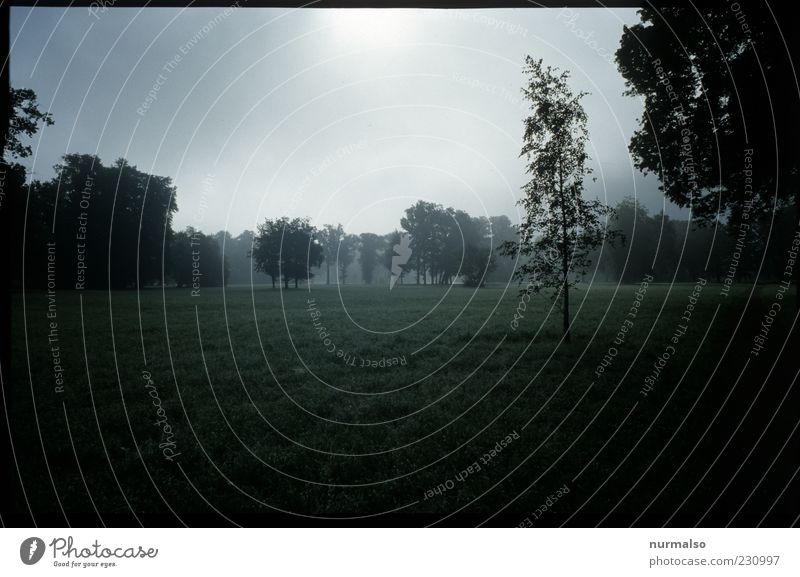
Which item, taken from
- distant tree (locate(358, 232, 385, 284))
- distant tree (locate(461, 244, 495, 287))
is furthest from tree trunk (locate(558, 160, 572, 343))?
distant tree (locate(358, 232, 385, 284))

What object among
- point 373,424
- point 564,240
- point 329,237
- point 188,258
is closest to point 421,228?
point 329,237

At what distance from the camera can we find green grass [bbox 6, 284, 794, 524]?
5.60 meters

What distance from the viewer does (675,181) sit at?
1155cm

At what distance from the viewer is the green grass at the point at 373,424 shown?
5.60m

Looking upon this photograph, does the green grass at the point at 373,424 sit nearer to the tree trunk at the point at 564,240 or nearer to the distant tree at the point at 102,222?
the tree trunk at the point at 564,240

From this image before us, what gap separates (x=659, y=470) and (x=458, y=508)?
326 centimetres

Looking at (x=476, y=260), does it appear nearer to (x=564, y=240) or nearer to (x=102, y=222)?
(x=564, y=240)

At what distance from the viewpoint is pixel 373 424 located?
24.0ft

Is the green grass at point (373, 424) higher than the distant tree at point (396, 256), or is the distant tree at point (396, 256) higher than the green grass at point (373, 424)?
the distant tree at point (396, 256)

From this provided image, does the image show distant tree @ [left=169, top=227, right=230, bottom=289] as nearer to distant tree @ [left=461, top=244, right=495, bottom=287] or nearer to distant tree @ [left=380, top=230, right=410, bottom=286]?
distant tree @ [left=380, top=230, right=410, bottom=286]

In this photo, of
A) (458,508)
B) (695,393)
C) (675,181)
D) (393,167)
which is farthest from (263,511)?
(675,181)

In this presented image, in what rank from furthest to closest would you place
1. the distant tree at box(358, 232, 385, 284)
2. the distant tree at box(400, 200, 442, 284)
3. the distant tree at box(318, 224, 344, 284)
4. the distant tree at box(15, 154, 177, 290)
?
1. the distant tree at box(358, 232, 385, 284)
2. the distant tree at box(15, 154, 177, 290)
3. the distant tree at box(400, 200, 442, 284)
4. the distant tree at box(318, 224, 344, 284)

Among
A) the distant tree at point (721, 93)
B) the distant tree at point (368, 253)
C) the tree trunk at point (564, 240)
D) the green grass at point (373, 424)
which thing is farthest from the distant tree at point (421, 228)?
the distant tree at point (368, 253)

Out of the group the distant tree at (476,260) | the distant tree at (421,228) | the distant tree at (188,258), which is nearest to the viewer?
the distant tree at (421,228)
